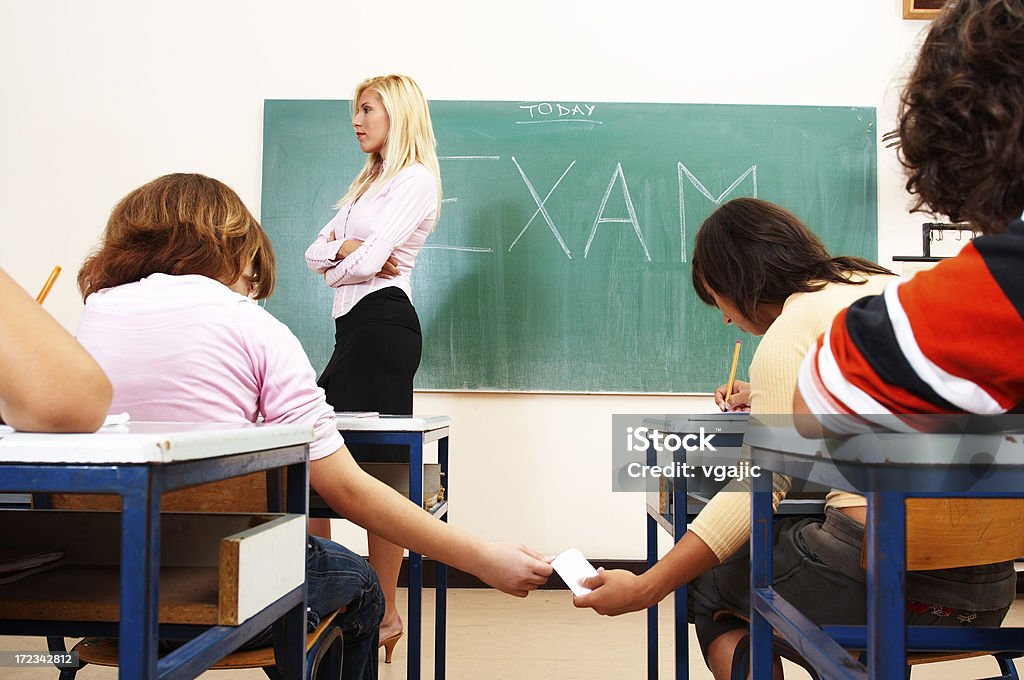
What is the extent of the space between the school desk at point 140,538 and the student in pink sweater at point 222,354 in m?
0.15

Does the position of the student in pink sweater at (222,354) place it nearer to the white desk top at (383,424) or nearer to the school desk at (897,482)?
the white desk top at (383,424)

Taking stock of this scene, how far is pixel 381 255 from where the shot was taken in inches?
103

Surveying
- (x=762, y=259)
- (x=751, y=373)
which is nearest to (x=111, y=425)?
(x=751, y=373)

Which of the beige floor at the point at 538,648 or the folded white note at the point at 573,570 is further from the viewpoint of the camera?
the beige floor at the point at 538,648

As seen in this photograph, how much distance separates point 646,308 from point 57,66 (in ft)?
8.54

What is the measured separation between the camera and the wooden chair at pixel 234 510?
110 centimetres

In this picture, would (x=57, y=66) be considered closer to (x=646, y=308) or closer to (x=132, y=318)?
(x=646, y=308)

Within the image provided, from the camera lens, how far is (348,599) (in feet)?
4.14

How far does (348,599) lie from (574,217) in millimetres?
2437

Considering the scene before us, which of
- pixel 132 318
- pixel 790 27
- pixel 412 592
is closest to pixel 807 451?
pixel 132 318

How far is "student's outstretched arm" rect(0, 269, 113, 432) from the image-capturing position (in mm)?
652

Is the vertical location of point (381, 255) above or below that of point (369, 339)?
above

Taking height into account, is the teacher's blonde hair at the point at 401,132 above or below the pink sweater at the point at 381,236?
above

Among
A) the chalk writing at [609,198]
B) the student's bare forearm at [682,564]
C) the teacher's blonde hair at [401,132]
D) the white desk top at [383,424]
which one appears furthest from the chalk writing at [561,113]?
the student's bare forearm at [682,564]
